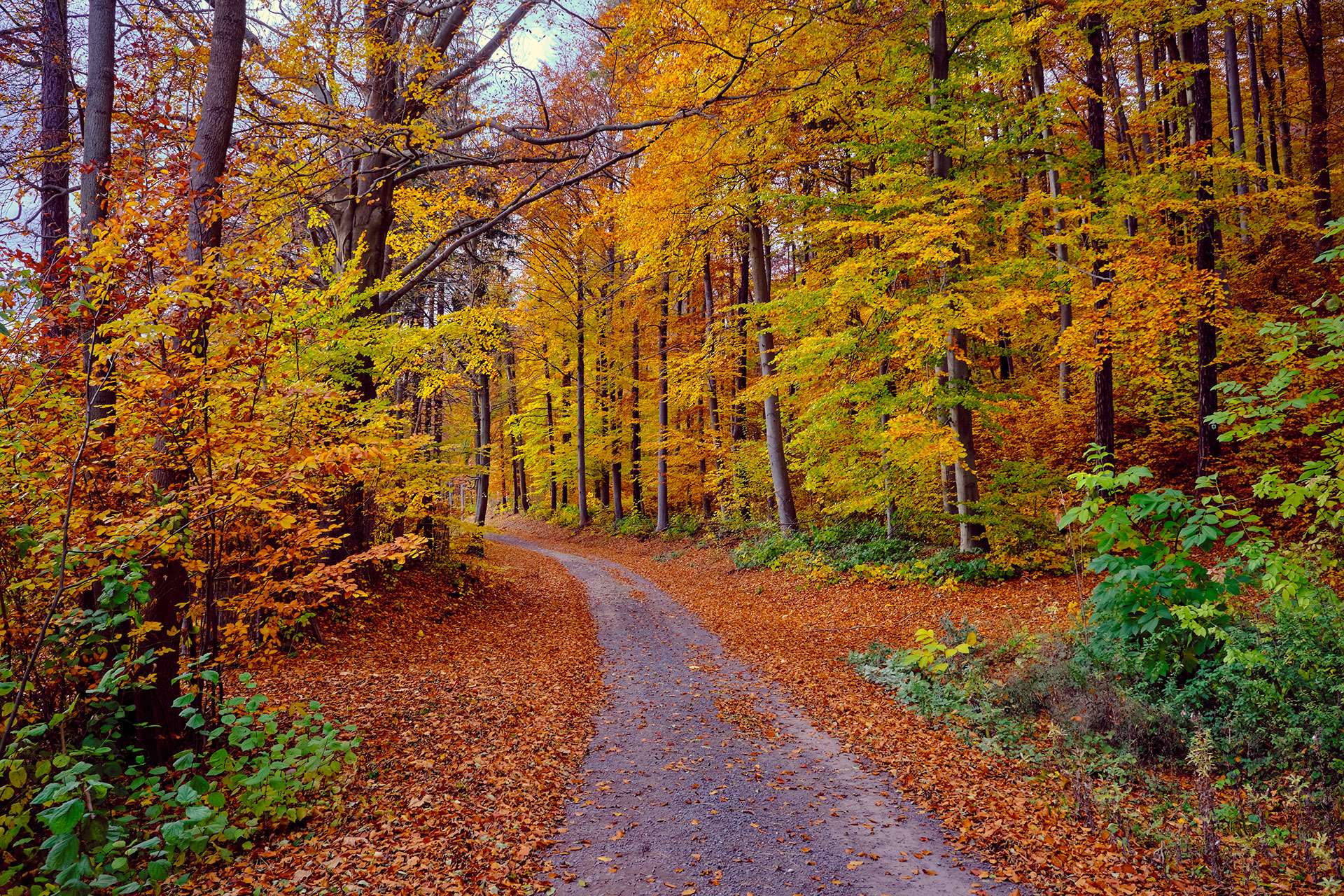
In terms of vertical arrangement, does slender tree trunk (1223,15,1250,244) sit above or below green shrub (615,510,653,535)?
above

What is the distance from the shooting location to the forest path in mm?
4012

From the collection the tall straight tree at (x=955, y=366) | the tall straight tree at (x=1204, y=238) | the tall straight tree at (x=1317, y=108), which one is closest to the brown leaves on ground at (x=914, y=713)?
the tall straight tree at (x=955, y=366)

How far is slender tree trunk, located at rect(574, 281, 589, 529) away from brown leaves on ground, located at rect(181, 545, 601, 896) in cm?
1268

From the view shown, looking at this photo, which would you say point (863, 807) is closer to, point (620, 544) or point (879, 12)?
point (879, 12)

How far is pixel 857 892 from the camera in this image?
12.6 ft

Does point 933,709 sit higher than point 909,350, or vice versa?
point 909,350


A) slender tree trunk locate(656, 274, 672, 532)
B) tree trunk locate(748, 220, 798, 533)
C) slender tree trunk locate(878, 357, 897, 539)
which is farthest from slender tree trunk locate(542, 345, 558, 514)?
slender tree trunk locate(878, 357, 897, 539)

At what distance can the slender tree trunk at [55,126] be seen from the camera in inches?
230

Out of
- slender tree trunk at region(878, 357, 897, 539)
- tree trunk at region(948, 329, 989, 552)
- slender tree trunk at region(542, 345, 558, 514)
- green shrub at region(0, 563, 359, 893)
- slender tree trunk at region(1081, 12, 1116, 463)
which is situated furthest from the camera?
slender tree trunk at region(542, 345, 558, 514)

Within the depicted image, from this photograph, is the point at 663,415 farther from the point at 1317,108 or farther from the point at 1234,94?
the point at 1317,108

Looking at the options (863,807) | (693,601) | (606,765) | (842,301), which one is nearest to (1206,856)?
(863,807)

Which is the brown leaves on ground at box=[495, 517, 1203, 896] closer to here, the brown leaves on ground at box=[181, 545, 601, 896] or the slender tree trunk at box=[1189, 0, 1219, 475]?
the brown leaves on ground at box=[181, 545, 601, 896]

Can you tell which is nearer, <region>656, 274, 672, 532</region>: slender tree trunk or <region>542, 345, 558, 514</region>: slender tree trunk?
<region>656, 274, 672, 532</region>: slender tree trunk

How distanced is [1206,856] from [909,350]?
24.9ft
